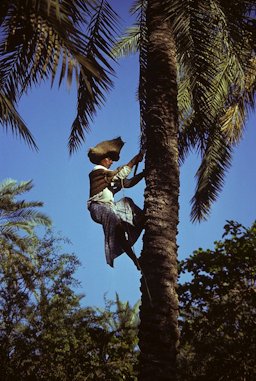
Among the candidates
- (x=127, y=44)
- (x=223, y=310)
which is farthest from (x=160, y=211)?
(x=127, y=44)

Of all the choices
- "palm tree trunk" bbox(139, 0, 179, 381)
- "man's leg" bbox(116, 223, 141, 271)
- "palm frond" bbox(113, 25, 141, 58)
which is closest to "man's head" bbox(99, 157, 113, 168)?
"palm tree trunk" bbox(139, 0, 179, 381)

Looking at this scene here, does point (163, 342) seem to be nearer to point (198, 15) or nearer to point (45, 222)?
point (198, 15)

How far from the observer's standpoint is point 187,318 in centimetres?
834

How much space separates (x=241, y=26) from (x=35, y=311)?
8.31 metres

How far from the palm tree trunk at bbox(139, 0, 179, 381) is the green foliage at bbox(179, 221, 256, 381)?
399 centimetres

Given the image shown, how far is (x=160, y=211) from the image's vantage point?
167 inches

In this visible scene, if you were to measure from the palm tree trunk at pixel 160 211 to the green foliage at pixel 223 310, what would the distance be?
13.1ft

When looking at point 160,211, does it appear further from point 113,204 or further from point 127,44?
point 127,44

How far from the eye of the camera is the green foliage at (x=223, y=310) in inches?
285

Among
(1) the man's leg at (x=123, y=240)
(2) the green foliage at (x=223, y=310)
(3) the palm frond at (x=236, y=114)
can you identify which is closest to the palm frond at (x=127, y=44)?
(3) the palm frond at (x=236, y=114)

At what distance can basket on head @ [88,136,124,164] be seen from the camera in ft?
17.5

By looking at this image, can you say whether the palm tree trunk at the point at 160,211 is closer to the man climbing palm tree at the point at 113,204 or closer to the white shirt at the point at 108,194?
the man climbing palm tree at the point at 113,204

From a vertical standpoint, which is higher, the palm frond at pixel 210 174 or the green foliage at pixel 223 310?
the palm frond at pixel 210 174

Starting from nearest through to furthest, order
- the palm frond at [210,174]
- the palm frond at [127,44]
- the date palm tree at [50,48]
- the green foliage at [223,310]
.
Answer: the date palm tree at [50,48] < the green foliage at [223,310] < the palm frond at [210,174] < the palm frond at [127,44]
